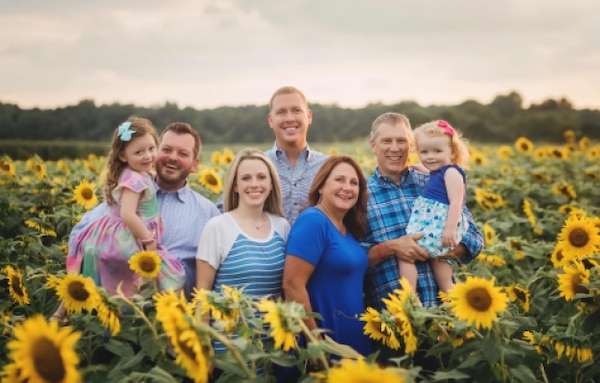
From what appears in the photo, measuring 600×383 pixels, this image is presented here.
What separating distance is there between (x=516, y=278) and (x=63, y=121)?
11.9m

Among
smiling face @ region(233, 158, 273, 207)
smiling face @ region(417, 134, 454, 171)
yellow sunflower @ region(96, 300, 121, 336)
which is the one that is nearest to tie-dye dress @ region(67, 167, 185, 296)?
smiling face @ region(233, 158, 273, 207)

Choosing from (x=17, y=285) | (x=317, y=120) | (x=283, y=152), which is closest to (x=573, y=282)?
(x=283, y=152)

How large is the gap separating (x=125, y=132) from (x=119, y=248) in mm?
704

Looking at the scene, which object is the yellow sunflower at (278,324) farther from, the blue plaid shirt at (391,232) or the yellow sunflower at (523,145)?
the yellow sunflower at (523,145)

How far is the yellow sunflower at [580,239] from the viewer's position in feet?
12.7

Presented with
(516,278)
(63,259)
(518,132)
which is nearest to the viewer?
(63,259)

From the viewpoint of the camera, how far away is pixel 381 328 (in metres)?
2.80

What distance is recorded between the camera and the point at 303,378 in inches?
95.3

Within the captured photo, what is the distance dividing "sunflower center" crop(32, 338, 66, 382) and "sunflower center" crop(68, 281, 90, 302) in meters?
0.72

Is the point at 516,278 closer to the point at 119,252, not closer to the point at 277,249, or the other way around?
the point at 277,249

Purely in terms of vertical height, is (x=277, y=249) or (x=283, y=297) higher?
(x=277, y=249)

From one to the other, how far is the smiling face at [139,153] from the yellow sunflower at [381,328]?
168 cm

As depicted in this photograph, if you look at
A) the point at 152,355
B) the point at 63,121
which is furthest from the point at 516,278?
the point at 63,121

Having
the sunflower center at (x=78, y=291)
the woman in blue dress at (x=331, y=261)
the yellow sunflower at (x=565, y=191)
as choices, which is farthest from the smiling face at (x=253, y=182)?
the yellow sunflower at (x=565, y=191)
